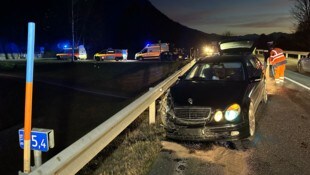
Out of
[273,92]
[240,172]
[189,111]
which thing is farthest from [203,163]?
[273,92]

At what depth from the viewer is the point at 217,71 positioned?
8.37m

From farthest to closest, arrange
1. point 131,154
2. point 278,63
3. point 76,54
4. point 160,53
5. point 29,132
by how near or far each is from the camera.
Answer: point 76,54 → point 160,53 → point 278,63 → point 131,154 → point 29,132

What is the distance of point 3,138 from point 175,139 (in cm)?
674

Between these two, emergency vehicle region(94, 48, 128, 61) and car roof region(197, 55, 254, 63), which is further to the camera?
emergency vehicle region(94, 48, 128, 61)

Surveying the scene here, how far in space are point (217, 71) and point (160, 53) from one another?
1275 inches

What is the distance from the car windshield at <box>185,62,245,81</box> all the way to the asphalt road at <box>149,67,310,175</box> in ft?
3.18

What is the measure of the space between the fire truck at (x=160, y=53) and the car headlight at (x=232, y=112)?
114 ft

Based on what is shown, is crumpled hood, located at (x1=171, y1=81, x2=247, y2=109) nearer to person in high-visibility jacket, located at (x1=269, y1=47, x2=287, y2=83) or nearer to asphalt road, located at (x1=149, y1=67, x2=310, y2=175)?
asphalt road, located at (x1=149, y1=67, x2=310, y2=175)

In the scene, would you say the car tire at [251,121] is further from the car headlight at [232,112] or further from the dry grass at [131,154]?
the dry grass at [131,154]

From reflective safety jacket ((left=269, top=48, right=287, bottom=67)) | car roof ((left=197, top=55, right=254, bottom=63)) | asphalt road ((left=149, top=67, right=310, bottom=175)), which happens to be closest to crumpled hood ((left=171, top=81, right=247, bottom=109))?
asphalt road ((left=149, top=67, right=310, bottom=175))

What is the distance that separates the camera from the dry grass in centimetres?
527

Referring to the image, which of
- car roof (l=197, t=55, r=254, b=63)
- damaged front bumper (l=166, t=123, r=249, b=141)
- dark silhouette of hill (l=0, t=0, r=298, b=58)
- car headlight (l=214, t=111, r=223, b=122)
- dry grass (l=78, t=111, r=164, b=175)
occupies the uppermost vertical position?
dark silhouette of hill (l=0, t=0, r=298, b=58)

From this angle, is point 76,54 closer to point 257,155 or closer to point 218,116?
point 218,116

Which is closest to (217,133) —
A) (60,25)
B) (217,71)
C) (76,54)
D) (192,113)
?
(192,113)
